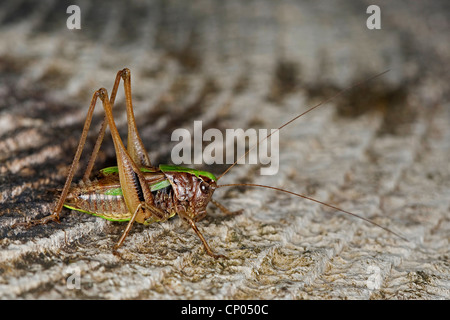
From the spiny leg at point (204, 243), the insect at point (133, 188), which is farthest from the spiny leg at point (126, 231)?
the spiny leg at point (204, 243)

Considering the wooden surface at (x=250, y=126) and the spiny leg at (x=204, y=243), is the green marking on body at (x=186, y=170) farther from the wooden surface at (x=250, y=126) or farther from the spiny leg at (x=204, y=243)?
the spiny leg at (x=204, y=243)

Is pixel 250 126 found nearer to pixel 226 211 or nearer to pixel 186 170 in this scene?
pixel 186 170

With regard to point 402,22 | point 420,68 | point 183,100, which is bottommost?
point 183,100

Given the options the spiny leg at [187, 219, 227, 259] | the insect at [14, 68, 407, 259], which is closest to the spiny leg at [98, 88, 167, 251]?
the insect at [14, 68, 407, 259]

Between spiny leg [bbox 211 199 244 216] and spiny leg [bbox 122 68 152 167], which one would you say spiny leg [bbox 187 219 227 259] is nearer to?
spiny leg [bbox 211 199 244 216]

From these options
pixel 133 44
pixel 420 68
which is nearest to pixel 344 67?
pixel 420 68

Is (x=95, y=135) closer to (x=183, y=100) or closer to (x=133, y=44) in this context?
(x=183, y=100)
